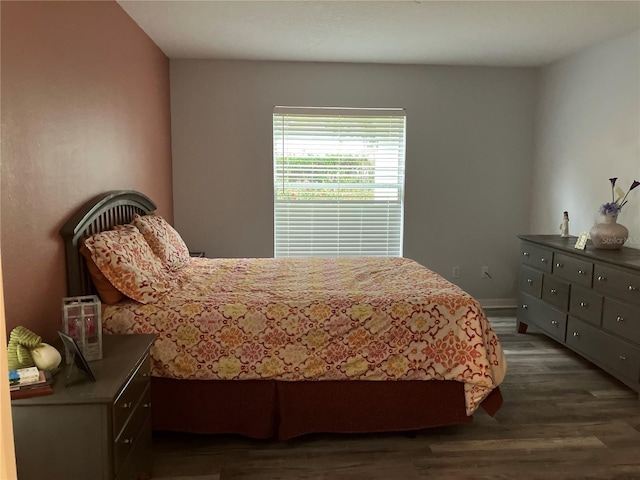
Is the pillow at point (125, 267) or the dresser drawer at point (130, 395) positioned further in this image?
the pillow at point (125, 267)

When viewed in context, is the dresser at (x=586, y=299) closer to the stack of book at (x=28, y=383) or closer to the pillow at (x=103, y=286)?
the pillow at (x=103, y=286)

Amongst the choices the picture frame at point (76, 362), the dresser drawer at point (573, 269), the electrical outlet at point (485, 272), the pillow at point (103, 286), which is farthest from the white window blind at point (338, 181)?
the picture frame at point (76, 362)

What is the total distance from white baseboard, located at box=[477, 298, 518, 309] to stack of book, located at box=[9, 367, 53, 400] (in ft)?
13.8

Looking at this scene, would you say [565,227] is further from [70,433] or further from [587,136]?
[70,433]

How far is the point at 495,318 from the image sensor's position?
14.9ft

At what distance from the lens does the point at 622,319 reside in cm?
294

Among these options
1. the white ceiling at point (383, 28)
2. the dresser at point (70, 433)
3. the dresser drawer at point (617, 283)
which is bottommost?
the dresser at point (70, 433)

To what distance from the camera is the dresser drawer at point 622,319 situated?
2842 millimetres

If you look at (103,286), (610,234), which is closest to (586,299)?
(610,234)

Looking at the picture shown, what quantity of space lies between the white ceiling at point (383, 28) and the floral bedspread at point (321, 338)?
1920 mm

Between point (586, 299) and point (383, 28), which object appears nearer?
point (586, 299)

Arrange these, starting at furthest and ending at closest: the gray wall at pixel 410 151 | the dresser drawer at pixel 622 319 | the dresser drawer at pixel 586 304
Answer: the gray wall at pixel 410 151
the dresser drawer at pixel 586 304
the dresser drawer at pixel 622 319

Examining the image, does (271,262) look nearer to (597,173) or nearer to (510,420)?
(510,420)

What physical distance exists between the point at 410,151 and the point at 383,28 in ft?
4.73
